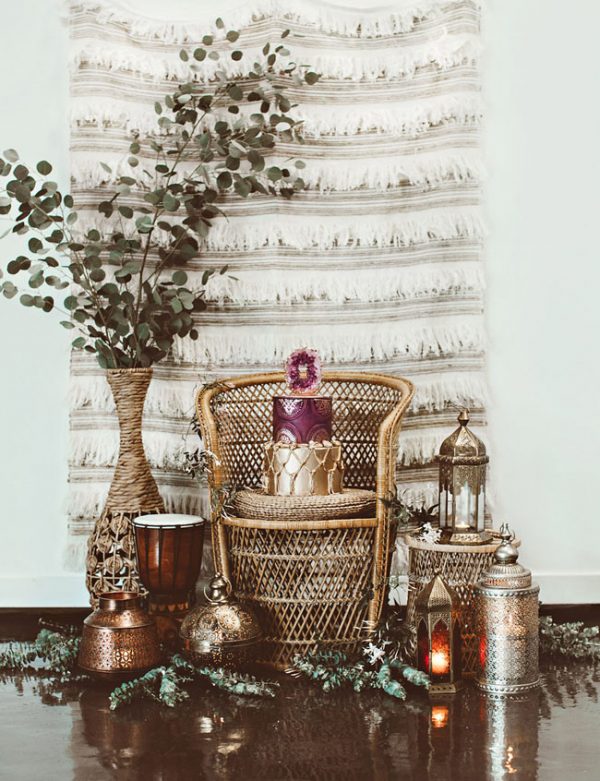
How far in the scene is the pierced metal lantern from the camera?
2.29 m

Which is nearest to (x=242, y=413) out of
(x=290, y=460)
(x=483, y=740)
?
(x=290, y=460)

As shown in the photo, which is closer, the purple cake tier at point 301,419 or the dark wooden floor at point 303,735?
the dark wooden floor at point 303,735

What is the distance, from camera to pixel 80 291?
9.61ft

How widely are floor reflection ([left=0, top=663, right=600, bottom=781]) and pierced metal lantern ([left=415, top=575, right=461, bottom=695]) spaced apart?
55 mm

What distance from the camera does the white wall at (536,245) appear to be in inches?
117

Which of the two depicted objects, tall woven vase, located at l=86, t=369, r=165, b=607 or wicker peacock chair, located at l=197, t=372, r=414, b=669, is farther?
tall woven vase, located at l=86, t=369, r=165, b=607

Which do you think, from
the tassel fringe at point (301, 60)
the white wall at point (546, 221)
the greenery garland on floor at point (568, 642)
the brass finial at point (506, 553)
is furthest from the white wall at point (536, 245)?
the brass finial at point (506, 553)

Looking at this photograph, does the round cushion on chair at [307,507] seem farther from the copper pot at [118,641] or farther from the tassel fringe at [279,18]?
the tassel fringe at [279,18]

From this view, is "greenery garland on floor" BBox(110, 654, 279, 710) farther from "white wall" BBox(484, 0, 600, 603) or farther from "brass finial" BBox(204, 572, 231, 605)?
"white wall" BBox(484, 0, 600, 603)

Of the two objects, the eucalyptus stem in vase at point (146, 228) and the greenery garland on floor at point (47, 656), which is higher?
the eucalyptus stem in vase at point (146, 228)

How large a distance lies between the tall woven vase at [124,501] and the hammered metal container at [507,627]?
3.25 ft

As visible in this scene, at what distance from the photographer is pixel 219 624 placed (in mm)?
2338

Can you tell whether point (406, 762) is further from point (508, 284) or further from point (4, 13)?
point (4, 13)

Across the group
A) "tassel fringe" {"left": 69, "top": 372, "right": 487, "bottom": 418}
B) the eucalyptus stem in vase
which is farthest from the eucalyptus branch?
"tassel fringe" {"left": 69, "top": 372, "right": 487, "bottom": 418}
